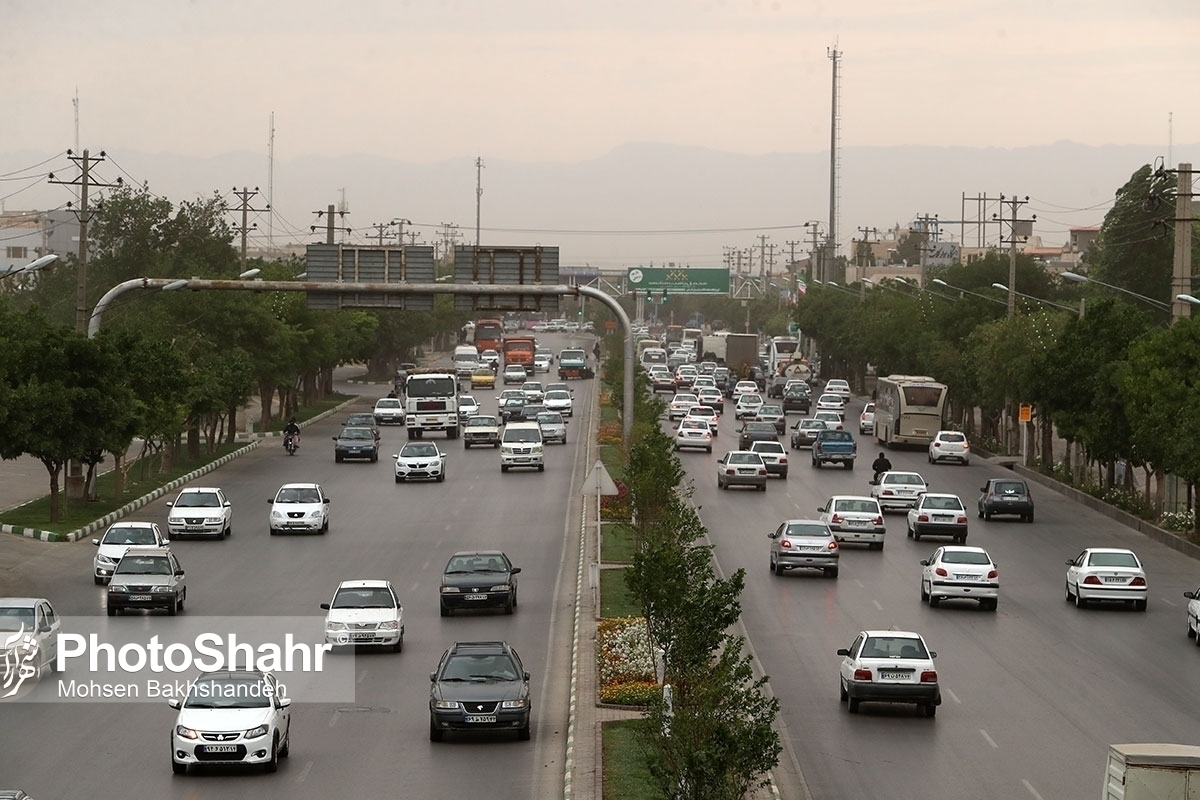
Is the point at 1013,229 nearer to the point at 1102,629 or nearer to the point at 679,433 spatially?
the point at 679,433

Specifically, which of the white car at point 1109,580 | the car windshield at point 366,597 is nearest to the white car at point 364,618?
the car windshield at point 366,597

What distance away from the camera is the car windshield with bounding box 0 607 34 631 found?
28.1 meters

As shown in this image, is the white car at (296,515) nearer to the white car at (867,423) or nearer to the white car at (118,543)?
the white car at (118,543)

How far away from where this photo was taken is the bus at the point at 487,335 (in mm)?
175500

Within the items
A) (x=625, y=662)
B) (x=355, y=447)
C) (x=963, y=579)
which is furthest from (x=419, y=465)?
(x=625, y=662)

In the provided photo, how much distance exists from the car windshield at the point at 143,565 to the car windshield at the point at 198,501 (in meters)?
13.3

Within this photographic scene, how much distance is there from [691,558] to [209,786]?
7.14 meters

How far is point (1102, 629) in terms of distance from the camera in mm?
36000

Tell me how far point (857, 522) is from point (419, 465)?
21332 mm

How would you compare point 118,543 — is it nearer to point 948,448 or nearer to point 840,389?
point 948,448

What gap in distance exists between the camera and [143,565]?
35.8m

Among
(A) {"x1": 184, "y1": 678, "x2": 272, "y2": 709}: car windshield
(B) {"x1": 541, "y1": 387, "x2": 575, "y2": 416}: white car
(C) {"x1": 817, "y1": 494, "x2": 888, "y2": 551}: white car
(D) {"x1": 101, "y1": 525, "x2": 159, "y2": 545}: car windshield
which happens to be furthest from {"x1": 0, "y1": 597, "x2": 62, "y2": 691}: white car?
(B) {"x1": 541, "y1": 387, "x2": 575, "y2": 416}: white car

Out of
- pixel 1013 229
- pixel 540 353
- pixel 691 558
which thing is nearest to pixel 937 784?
pixel 691 558

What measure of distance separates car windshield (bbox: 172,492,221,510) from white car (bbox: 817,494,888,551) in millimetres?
16151
